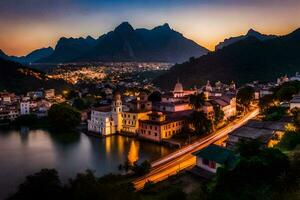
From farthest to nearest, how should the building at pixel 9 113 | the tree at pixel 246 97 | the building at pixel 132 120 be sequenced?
1. the building at pixel 9 113
2. the tree at pixel 246 97
3. the building at pixel 132 120

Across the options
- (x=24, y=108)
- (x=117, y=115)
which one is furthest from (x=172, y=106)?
(x=24, y=108)

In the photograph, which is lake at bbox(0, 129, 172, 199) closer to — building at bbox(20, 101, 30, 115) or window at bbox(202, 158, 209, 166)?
window at bbox(202, 158, 209, 166)

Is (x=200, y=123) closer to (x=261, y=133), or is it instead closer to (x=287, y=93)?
(x=261, y=133)

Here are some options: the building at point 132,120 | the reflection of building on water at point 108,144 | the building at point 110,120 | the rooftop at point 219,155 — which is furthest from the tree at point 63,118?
the rooftop at point 219,155

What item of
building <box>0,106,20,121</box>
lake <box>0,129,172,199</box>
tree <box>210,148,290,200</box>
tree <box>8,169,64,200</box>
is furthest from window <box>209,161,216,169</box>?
building <box>0,106,20,121</box>

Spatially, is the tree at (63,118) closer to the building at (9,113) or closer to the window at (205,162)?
the building at (9,113)

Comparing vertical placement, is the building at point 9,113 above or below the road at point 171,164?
above

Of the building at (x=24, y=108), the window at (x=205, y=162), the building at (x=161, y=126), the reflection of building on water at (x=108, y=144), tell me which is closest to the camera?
the window at (x=205, y=162)

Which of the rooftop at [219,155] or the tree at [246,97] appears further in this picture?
the tree at [246,97]
